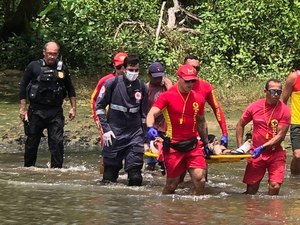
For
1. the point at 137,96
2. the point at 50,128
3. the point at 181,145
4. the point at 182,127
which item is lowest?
the point at 50,128

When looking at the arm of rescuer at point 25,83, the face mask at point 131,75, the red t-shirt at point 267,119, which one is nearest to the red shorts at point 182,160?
the red t-shirt at point 267,119

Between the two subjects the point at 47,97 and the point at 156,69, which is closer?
the point at 156,69

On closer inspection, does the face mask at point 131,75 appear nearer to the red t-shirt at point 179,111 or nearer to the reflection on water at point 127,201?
the red t-shirt at point 179,111

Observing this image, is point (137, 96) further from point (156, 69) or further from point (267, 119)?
point (267, 119)

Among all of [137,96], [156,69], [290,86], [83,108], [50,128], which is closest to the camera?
[137,96]

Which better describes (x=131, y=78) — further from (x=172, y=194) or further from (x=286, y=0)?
(x=286, y=0)

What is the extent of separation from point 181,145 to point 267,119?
1.13 m

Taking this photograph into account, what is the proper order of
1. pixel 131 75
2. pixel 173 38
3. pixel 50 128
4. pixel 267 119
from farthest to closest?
1. pixel 173 38
2. pixel 50 128
3. pixel 131 75
4. pixel 267 119

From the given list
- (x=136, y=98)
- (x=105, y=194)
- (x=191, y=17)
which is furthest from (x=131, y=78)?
(x=191, y=17)

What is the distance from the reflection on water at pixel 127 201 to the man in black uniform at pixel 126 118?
13.8 inches

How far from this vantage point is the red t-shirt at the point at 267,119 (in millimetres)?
9141

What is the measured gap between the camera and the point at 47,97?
430 inches

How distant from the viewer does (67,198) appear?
8.71 metres

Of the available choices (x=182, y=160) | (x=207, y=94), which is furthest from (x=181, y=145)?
(x=207, y=94)
